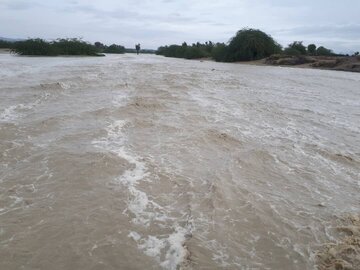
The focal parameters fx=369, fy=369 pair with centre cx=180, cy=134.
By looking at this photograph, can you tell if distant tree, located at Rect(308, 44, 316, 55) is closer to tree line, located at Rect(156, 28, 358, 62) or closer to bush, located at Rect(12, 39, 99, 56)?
tree line, located at Rect(156, 28, 358, 62)

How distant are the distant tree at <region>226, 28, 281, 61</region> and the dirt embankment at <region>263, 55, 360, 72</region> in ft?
10.3

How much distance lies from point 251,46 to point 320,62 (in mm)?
11744

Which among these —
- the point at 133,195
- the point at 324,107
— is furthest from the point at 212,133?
the point at 324,107

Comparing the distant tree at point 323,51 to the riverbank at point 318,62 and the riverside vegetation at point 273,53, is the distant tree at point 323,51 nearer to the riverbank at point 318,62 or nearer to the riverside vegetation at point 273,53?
the riverside vegetation at point 273,53

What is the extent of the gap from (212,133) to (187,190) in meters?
3.55

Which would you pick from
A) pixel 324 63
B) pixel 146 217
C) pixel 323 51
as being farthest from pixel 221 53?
pixel 146 217

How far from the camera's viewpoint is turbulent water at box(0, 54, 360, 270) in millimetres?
4289

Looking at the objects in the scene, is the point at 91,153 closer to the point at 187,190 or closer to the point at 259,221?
the point at 187,190

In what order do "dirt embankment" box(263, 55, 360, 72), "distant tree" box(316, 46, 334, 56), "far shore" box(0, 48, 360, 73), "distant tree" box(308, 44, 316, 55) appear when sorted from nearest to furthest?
"far shore" box(0, 48, 360, 73) → "dirt embankment" box(263, 55, 360, 72) → "distant tree" box(316, 46, 334, 56) → "distant tree" box(308, 44, 316, 55)

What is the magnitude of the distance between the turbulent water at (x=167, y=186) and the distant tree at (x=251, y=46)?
4236cm

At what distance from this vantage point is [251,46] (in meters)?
52.1

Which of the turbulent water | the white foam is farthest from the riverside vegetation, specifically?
the white foam

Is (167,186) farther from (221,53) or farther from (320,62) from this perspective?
(221,53)

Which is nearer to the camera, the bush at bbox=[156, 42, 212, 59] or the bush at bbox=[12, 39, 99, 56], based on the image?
the bush at bbox=[12, 39, 99, 56]
